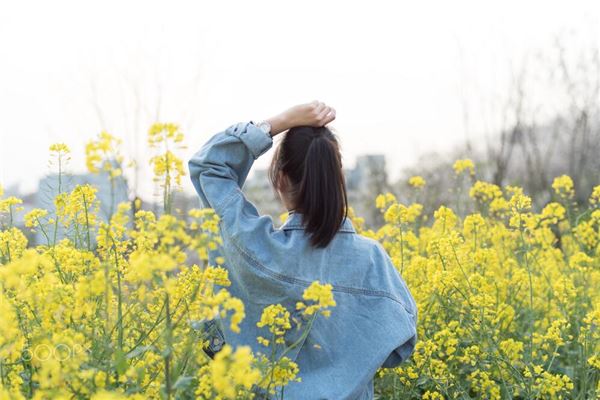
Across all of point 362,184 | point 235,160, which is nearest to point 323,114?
point 235,160

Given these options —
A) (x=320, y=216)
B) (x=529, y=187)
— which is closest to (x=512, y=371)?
(x=320, y=216)

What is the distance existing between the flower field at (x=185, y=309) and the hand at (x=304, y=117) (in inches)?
14.7

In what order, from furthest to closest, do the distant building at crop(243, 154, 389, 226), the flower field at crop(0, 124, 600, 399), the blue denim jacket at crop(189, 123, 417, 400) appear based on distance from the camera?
1. the distant building at crop(243, 154, 389, 226)
2. the blue denim jacket at crop(189, 123, 417, 400)
3. the flower field at crop(0, 124, 600, 399)

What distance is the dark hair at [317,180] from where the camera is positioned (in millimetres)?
2391

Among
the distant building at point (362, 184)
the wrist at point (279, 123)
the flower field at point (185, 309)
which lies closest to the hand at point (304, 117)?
the wrist at point (279, 123)

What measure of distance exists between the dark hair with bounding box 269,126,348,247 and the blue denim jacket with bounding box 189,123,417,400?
0.18ft

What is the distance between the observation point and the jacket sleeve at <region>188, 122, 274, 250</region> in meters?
2.39

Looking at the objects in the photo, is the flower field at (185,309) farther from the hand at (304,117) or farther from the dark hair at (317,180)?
the hand at (304,117)

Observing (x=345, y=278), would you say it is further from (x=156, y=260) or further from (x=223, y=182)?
(x=156, y=260)

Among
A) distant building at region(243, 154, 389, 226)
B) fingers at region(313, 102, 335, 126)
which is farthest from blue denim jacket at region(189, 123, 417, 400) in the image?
distant building at region(243, 154, 389, 226)

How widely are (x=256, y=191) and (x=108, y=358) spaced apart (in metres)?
8.20

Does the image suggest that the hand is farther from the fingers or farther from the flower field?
the flower field

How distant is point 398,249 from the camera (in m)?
4.04

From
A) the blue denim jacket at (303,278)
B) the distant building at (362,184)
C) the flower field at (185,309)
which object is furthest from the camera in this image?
the distant building at (362,184)
